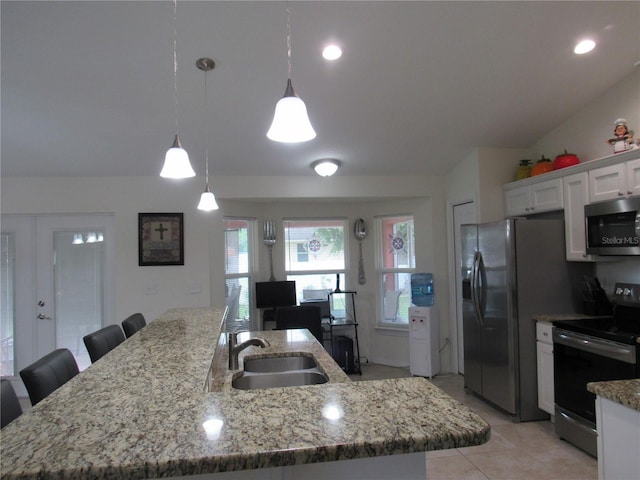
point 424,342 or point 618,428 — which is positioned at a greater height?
point 618,428

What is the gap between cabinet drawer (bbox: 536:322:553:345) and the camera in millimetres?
3174

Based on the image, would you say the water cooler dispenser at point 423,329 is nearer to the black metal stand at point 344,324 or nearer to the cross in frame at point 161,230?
the black metal stand at point 344,324

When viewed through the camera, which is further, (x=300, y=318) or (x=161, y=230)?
(x=300, y=318)

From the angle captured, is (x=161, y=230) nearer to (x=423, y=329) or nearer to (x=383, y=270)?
(x=383, y=270)

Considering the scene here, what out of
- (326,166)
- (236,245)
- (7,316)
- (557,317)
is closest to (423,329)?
(557,317)

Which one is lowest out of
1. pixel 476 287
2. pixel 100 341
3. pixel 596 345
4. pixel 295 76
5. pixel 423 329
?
pixel 423 329

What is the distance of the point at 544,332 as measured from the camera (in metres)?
3.23

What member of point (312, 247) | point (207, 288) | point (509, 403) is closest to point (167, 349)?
point (207, 288)

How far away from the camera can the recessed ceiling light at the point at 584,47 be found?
2.78 m

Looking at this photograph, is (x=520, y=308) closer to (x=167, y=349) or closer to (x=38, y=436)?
(x=167, y=349)

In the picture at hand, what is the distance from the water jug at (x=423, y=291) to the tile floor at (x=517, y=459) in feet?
4.97

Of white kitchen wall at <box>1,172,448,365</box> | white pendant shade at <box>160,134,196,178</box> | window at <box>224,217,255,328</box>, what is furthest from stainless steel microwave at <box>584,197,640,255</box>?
window at <box>224,217,255,328</box>

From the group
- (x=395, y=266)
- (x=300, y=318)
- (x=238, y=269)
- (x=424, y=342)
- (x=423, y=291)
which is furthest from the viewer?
(x=395, y=266)

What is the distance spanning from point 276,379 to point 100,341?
102cm
